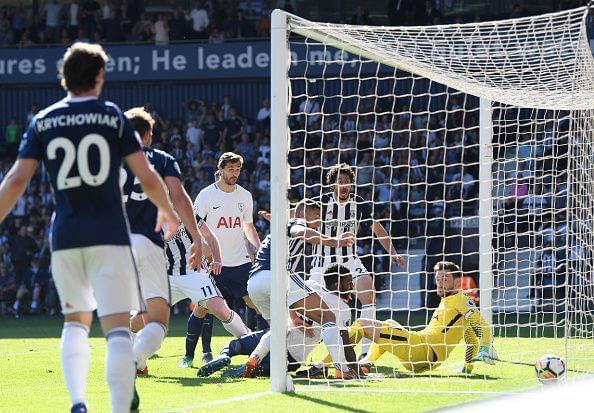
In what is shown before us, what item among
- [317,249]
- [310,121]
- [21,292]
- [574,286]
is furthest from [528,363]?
[21,292]

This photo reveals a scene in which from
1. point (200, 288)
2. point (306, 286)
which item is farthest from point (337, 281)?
point (200, 288)

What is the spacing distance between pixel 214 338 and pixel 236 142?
10.9 metres

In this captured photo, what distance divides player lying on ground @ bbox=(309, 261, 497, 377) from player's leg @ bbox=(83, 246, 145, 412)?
3489mm

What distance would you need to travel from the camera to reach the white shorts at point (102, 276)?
492 cm

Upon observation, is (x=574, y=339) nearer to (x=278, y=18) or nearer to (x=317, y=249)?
(x=317, y=249)

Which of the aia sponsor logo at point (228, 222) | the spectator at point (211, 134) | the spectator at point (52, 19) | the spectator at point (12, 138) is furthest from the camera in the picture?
the spectator at point (52, 19)

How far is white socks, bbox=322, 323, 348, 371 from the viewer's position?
8.01 meters

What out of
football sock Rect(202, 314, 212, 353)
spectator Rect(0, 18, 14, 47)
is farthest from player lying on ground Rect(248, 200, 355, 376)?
spectator Rect(0, 18, 14, 47)

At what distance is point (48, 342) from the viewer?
1359 cm

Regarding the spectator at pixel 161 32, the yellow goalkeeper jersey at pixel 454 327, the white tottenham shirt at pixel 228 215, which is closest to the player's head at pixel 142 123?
the yellow goalkeeper jersey at pixel 454 327

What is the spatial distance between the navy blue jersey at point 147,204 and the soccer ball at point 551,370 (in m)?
2.90

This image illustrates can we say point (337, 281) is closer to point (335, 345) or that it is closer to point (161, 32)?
point (335, 345)

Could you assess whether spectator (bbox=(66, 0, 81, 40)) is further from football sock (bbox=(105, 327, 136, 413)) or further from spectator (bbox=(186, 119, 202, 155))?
football sock (bbox=(105, 327, 136, 413))

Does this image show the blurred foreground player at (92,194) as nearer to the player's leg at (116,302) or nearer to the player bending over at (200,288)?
the player's leg at (116,302)
